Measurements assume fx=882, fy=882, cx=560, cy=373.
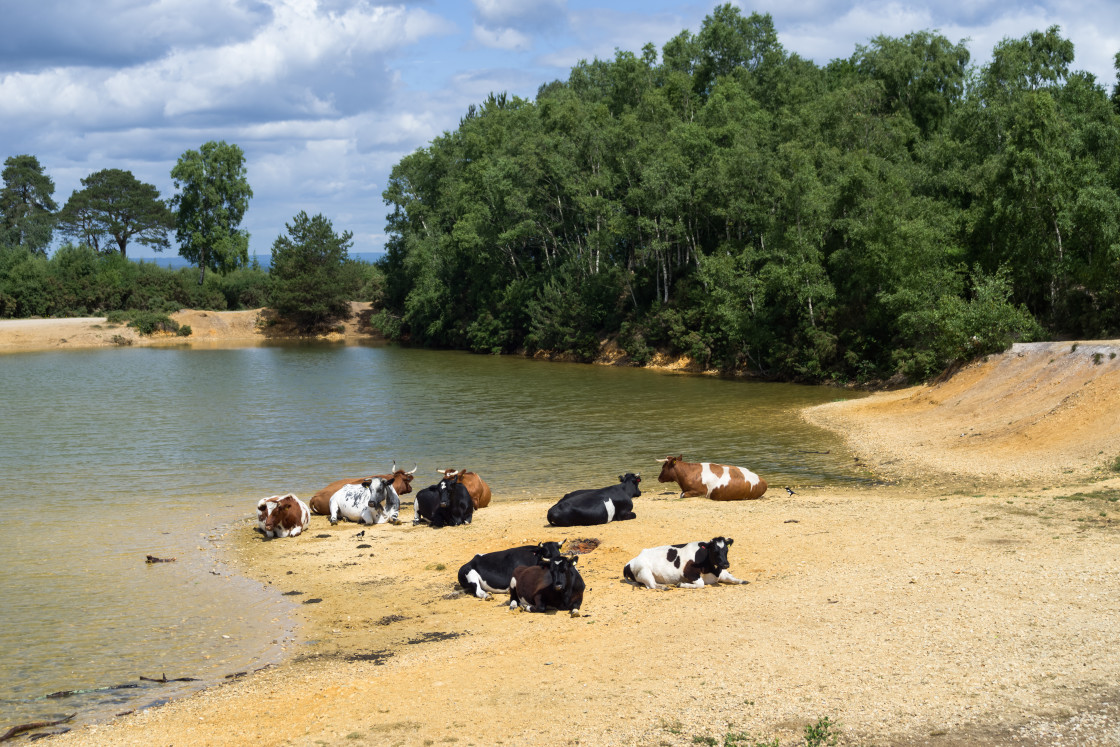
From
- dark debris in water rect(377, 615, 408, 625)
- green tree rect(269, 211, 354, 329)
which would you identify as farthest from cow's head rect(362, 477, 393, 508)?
green tree rect(269, 211, 354, 329)

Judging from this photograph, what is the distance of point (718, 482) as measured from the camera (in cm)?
1705

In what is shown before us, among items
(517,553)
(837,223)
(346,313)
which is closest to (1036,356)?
(837,223)

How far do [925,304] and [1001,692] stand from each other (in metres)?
29.3

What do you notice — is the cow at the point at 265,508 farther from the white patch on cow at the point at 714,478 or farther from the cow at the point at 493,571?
the white patch on cow at the point at 714,478

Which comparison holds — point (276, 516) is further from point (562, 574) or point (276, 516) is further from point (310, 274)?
point (310, 274)

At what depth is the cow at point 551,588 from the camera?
10398 millimetres

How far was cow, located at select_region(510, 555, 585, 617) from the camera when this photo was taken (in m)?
10.4

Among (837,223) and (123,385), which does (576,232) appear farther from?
(123,385)

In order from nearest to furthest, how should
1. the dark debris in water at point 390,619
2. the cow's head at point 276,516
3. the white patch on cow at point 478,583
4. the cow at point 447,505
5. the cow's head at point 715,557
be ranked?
the dark debris in water at point 390,619
the cow's head at point 715,557
the white patch on cow at point 478,583
the cow's head at point 276,516
the cow at point 447,505

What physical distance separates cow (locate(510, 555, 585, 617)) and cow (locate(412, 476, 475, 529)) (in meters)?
4.49

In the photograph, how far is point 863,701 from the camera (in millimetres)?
7375

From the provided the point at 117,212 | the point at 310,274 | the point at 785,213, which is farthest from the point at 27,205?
the point at 785,213

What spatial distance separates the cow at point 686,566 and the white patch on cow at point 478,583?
1.90m

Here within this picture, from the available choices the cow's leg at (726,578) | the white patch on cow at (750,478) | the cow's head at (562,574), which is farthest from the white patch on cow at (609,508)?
the cow's head at (562,574)
